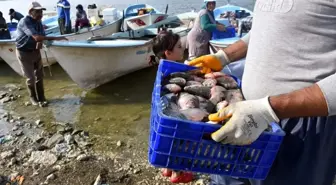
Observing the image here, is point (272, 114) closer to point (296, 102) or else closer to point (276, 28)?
point (296, 102)

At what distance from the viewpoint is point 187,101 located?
1.91 m

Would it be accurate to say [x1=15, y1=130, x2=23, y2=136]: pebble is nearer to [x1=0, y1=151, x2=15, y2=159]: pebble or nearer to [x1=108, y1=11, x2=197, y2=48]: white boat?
[x1=0, y1=151, x2=15, y2=159]: pebble

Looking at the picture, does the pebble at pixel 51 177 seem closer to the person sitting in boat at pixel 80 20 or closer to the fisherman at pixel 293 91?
the fisherman at pixel 293 91

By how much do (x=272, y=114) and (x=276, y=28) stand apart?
0.52m

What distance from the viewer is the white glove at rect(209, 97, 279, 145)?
145 cm

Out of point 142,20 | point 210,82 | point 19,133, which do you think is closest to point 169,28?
point 142,20

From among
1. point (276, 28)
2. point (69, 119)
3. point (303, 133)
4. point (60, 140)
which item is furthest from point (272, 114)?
point (69, 119)

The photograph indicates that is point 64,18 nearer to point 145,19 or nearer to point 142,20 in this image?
point 142,20

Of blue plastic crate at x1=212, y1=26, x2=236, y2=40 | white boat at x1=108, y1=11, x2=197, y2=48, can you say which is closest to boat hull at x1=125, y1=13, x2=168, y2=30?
white boat at x1=108, y1=11, x2=197, y2=48

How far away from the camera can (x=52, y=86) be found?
8180 millimetres

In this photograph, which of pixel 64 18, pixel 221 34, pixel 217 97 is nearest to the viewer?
pixel 217 97

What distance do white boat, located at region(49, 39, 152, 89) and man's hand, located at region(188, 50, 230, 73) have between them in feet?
15.9

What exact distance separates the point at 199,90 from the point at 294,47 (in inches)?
27.7

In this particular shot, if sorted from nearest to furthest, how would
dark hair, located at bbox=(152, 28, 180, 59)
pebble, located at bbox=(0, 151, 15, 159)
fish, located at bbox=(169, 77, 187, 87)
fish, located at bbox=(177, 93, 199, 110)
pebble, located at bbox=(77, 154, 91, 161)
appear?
fish, located at bbox=(177, 93, 199, 110) < fish, located at bbox=(169, 77, 187, 87) < dark hair, located at bbox=(152, 28, 180, 59) < pebble, located at bbox=(77, 154, 91, 161) < pebble, located at bbox=(0, 151, 15, 159)
